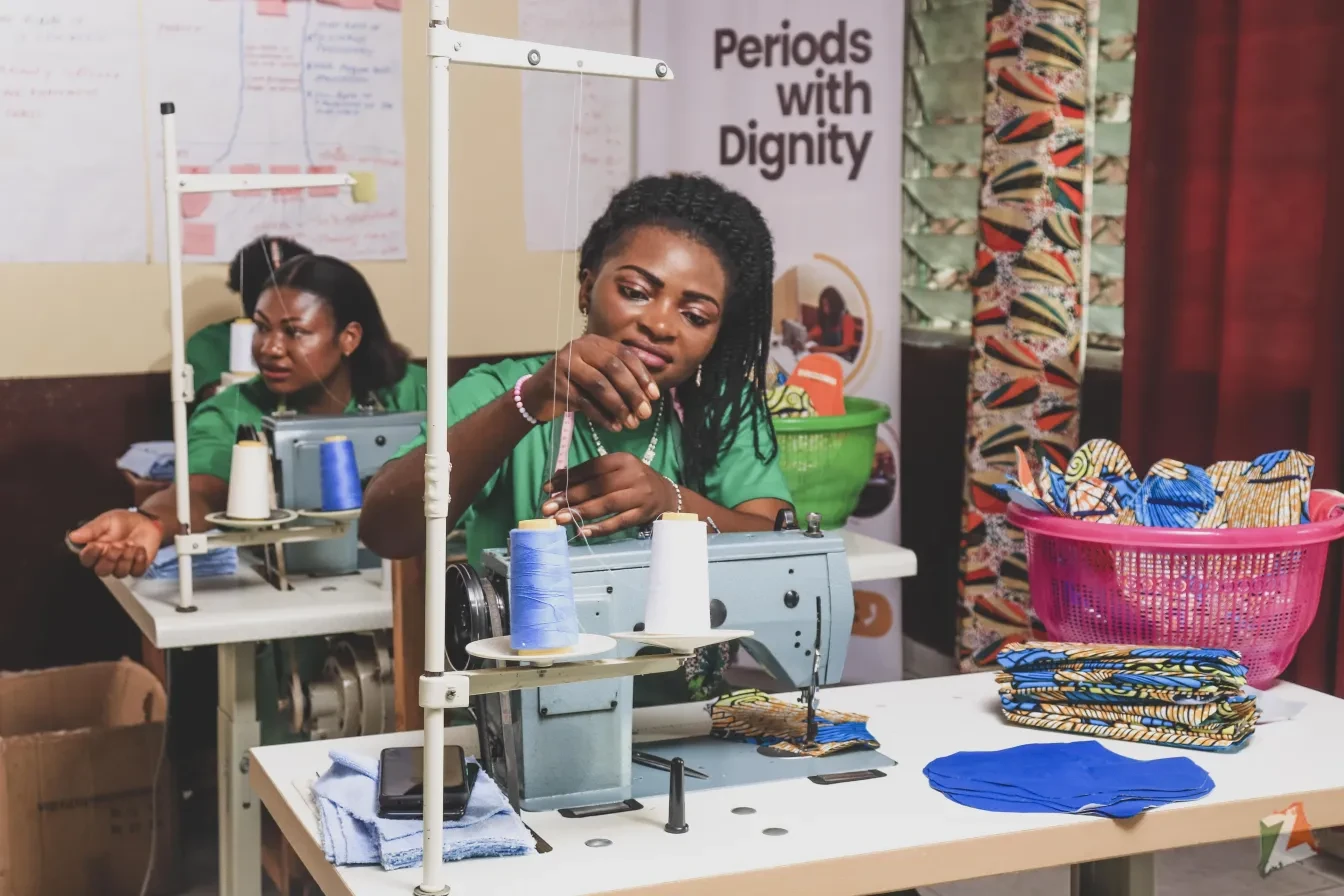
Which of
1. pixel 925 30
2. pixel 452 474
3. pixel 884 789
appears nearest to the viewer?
pixel 884 789

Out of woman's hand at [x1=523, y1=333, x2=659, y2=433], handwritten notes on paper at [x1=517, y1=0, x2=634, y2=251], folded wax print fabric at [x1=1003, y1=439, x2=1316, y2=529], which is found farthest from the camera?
handwritten notes on paper at [x1=517, y1=0, x2=634, y2=251]

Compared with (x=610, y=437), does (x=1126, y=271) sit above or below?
above

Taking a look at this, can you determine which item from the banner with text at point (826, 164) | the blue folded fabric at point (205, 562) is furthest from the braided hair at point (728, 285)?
the banner with text at point (826, 164)

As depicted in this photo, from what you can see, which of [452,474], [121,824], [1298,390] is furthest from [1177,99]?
[121,824]

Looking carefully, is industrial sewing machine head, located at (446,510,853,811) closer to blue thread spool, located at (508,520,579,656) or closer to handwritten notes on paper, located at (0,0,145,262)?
blue thread spool, located at (508,520,579,656)

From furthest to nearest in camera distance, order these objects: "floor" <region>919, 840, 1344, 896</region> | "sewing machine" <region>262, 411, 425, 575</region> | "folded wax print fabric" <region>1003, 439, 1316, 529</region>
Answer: "floor" <region>919, 840, 1344, 896</region> < "sewing machine" <region>262, 411, 425, 575</region> < "folded wax print fabric" <region>1003, 439, 1316, 529</region>

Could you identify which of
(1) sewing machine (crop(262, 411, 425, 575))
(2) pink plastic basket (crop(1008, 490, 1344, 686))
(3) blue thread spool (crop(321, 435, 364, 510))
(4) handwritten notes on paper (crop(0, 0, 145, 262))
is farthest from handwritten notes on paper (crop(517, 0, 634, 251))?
(2) pink plastic basket (crop(1008, 490, 1344, 686))

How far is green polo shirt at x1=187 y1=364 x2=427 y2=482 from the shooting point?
310 centimetres

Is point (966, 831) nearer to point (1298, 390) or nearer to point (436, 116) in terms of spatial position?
point (436, 116)

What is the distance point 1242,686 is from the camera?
1744 mm

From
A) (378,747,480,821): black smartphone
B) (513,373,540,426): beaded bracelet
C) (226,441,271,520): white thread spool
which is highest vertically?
(513,373,540,426): beaded bracelet

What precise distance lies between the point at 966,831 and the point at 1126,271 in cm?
207

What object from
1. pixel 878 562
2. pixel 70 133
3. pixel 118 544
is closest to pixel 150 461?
pixel 118 544

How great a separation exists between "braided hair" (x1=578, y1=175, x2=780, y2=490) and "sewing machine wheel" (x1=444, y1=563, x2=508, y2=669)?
0.66 meters
